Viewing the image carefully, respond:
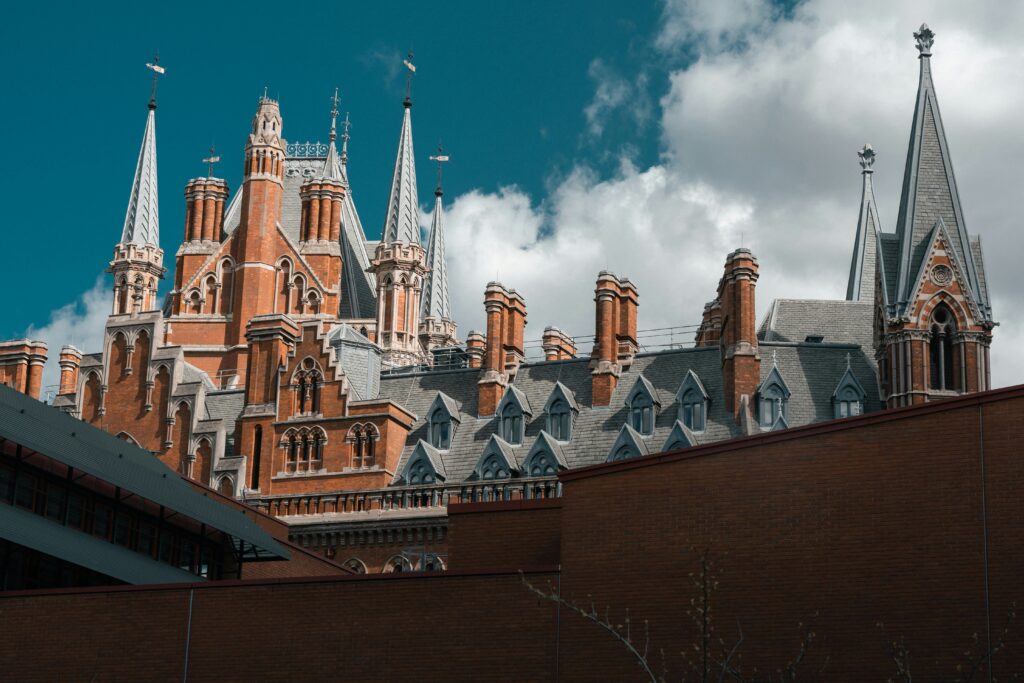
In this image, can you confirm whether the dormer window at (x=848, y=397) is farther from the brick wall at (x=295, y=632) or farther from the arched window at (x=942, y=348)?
the brick wall at (x=295, y=632)

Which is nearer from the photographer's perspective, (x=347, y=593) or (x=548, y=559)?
(x=347, y=593)

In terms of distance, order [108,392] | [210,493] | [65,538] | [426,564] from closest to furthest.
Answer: [65,538]
[210,493]
[426,564]
[108,392]

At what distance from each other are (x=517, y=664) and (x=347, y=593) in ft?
14.0

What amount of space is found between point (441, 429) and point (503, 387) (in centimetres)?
299

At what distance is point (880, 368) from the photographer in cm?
7106

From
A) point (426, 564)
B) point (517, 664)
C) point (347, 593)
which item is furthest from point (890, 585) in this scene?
point (426, 564)

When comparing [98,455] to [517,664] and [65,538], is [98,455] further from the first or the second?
[517,664]

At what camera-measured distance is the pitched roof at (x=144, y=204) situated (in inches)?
3819

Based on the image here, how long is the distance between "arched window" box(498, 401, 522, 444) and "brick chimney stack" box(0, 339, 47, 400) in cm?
2143

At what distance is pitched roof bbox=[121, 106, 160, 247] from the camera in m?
97.0

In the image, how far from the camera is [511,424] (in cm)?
7281

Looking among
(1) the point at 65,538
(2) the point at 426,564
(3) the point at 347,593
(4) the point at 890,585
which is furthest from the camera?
(2) the point at 426,564

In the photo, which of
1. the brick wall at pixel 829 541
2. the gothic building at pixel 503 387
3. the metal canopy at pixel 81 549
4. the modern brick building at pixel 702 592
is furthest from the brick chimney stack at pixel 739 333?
the brick wall at pixel 829 541

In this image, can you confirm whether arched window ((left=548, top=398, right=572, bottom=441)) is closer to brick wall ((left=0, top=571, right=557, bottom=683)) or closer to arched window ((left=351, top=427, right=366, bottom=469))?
arched window ((left=351, top=427, right=366, bottom=469))
